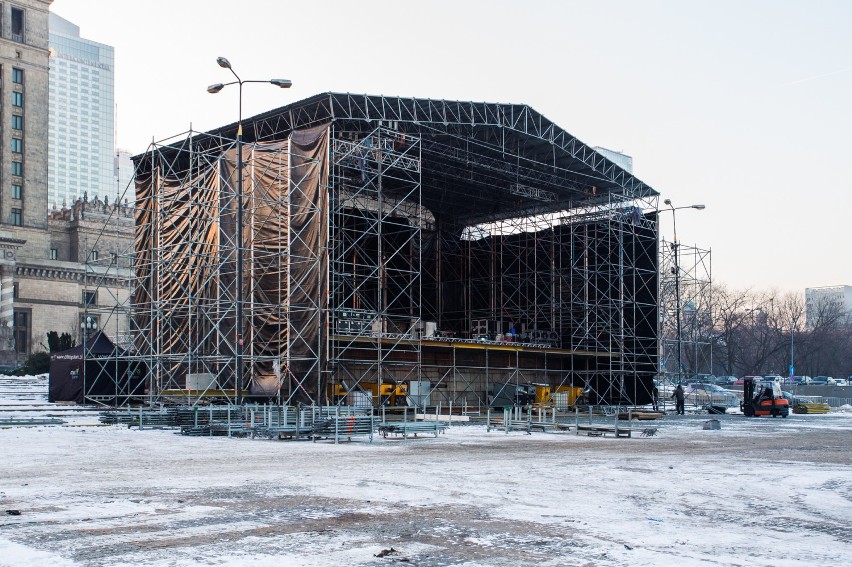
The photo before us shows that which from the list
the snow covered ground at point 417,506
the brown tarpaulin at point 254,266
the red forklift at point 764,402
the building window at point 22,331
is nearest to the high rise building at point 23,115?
the building window at point 22,331

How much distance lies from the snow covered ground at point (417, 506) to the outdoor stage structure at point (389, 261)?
507 inches

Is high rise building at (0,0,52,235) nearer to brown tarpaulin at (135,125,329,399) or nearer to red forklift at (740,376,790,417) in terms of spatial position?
brown tarpaulin at (135,125,329,399)

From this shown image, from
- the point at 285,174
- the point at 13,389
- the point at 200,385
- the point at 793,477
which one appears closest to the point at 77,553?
the point at 793,477

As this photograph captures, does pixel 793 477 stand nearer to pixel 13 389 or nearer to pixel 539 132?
pixel 539 132

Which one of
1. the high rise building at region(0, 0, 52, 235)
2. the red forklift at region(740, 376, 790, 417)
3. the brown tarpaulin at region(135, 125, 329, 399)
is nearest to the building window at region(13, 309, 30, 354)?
the high rise building at region(0, 0, 52, 235)

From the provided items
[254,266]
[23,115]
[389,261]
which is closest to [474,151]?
[389,261]

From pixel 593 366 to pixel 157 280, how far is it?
27.7 meters

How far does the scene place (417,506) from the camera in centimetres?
1218

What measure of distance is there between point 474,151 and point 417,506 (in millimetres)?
38460

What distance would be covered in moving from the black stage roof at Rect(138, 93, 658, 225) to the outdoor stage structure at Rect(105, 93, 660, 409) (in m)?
0.14

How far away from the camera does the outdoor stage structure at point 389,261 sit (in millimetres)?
40000

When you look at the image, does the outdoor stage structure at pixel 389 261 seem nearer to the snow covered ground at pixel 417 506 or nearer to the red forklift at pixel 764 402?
the red forklift at pixel 764 402

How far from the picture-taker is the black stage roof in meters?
41.6

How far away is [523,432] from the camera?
104ft
